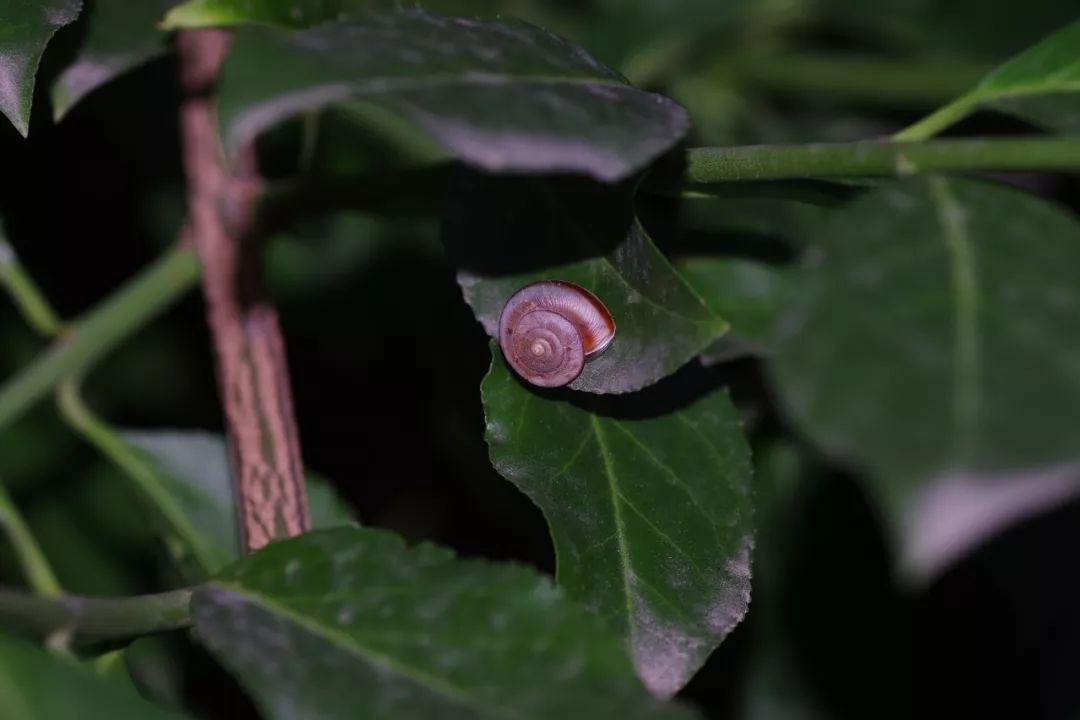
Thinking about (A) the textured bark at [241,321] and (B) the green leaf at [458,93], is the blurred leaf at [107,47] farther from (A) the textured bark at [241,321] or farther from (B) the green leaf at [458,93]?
(B) the green leaf at [458,93]

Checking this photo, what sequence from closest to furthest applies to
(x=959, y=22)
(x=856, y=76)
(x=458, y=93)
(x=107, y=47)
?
(x=458, y=93)
(x=107, y=47)
(x=856, y=76)
(x=959, y=22)

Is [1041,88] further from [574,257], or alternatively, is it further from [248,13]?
[248,13]

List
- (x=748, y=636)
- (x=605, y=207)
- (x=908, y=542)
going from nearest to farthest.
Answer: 1. (x=908, y=542)
2. (x=605, y=207)
3. (x=748, y=636)

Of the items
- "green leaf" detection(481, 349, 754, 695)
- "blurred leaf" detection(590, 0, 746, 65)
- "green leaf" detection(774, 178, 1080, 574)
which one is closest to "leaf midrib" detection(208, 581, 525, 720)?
"green leaf" detection(481, 349, 754, 695)

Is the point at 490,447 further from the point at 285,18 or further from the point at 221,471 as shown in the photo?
the point at 221,471

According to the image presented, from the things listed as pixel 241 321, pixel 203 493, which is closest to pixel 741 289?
pixel 241 321

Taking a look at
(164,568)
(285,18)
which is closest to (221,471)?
(164,568)

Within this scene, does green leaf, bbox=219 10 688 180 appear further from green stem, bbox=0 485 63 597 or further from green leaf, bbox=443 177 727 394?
green stem, bbox=0 485 63 597
